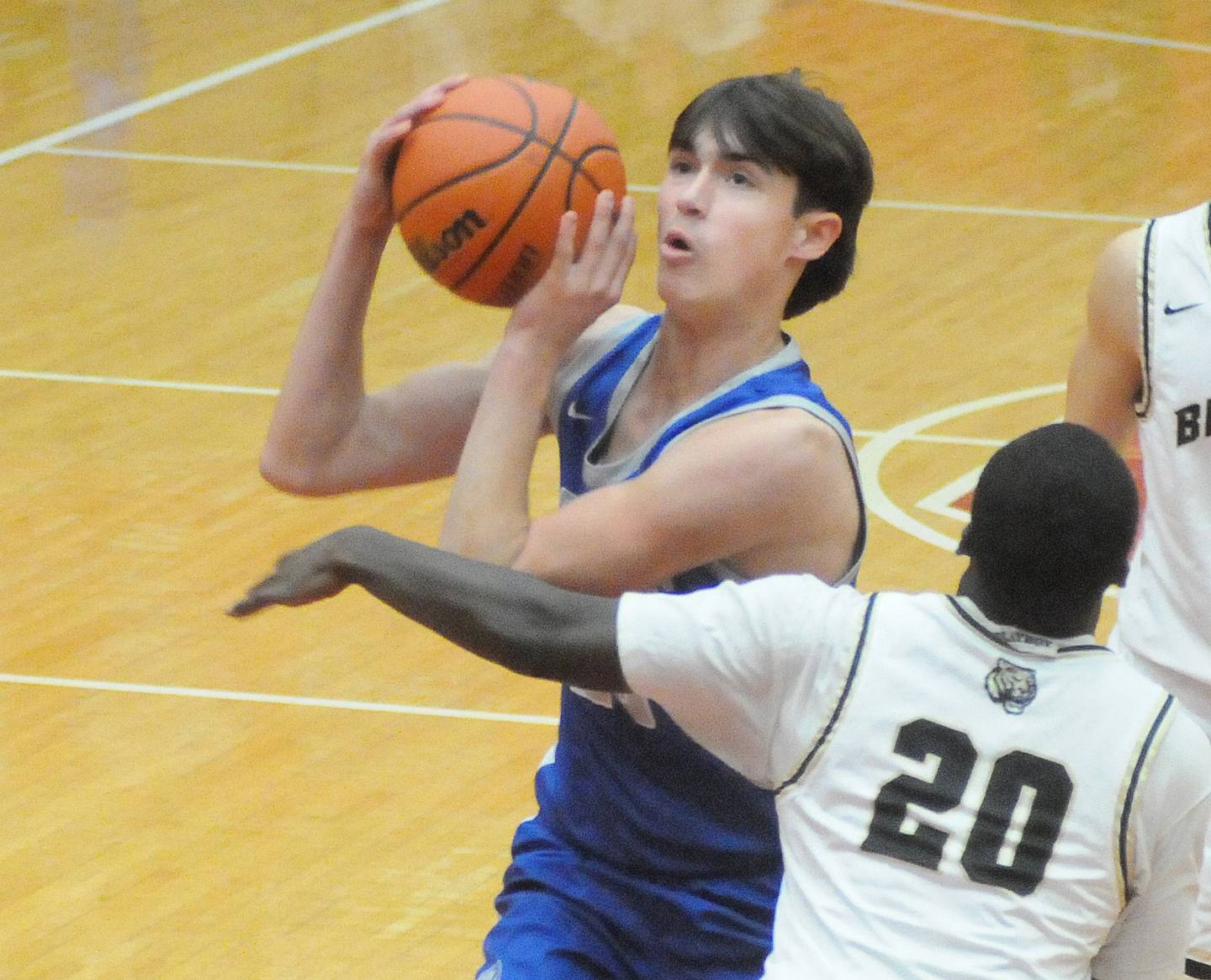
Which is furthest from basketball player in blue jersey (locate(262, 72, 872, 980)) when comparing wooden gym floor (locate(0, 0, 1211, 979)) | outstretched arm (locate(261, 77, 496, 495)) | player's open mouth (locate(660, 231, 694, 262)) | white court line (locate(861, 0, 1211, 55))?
white court line (locate(861, 0, 1211, 55))

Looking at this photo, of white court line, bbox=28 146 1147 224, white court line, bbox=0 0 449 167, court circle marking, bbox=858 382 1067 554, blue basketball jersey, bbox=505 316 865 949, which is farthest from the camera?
white court line, bbox=0 0 449 167

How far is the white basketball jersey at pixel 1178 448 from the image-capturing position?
3.11 metres

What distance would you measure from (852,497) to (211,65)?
937 centimetres

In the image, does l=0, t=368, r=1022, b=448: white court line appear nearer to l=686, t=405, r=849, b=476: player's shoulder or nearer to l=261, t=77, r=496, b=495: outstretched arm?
l=261, t=77, r=496, b=495: outstretched arm

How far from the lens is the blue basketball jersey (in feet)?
9.59

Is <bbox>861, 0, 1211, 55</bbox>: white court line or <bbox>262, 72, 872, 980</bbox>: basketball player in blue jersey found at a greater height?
<bbox>262, 72, 872, 980</bbox>: basketball player in blue jersey

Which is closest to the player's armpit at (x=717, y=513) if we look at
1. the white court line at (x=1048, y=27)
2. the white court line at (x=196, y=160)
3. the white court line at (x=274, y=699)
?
the white court line at (x=274, y=699)

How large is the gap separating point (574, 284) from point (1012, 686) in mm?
975

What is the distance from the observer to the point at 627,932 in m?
2.97

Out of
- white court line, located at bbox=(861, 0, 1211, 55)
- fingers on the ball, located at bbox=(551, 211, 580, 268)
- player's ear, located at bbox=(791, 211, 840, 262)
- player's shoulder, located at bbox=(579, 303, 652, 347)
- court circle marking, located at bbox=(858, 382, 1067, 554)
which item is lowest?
Result: court circle marking, located at bbox=(858, 382, 1067, 554)

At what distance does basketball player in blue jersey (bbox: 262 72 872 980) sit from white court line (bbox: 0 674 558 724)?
8.39 ft

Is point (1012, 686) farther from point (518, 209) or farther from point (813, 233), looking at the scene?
point (518, 209)

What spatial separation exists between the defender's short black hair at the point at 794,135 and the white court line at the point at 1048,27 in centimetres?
1019

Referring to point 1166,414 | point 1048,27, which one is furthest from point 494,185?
point 1048,27
